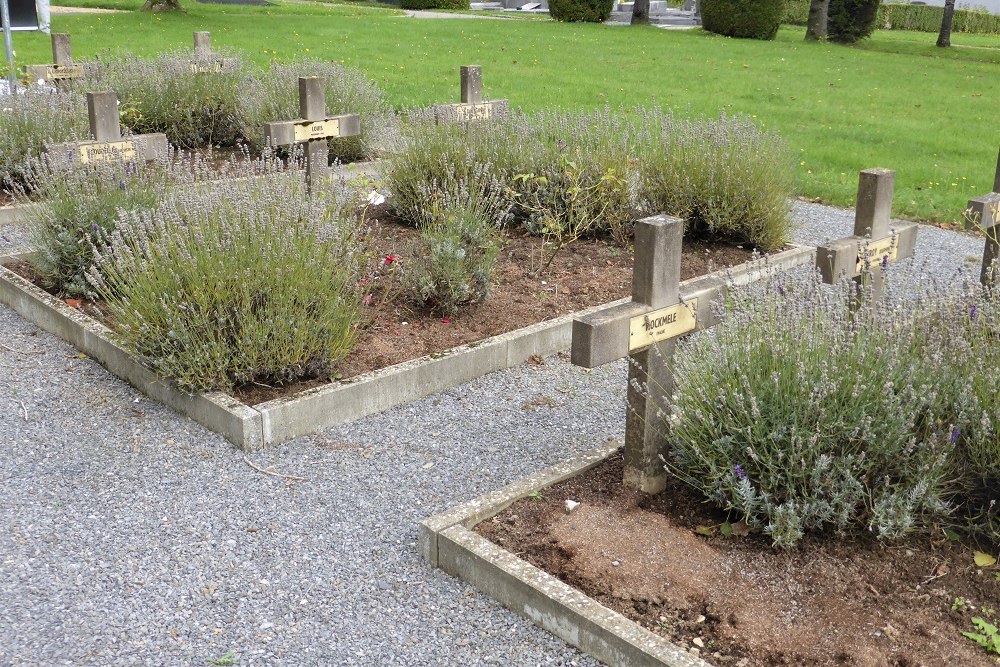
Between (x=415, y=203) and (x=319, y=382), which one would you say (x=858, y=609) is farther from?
(x=415, y=203)

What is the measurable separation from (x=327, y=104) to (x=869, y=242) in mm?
6806

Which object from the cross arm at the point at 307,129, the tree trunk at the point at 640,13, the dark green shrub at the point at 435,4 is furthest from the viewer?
the dark green shrub at the point at 435,4

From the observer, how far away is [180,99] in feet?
33.5

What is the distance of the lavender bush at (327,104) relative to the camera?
973 cm

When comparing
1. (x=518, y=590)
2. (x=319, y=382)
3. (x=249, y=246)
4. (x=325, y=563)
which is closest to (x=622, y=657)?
(x=518, y=590)

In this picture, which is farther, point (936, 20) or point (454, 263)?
point (936, 20)

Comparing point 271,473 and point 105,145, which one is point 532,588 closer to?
point 271,473

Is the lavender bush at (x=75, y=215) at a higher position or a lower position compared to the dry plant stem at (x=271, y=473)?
higher

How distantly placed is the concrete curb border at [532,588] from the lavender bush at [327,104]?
6.17m

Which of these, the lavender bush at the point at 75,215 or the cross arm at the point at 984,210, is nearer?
the cross arm at the point at 984,210

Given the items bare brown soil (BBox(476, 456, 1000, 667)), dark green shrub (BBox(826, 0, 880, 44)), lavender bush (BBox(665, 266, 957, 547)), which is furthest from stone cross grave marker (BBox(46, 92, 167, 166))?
dark green shrub (BBox(826, 0, 880, 44))

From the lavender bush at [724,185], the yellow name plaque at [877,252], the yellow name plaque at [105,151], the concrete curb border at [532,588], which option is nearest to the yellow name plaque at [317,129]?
the yellow name plaque at [105,151]

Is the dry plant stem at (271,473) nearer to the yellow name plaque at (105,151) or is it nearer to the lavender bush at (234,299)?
the lavender bush at (234,299)

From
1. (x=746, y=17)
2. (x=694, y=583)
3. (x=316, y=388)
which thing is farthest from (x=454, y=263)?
(x=746, y=17)
